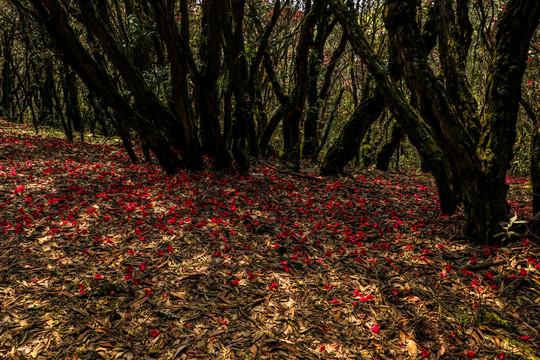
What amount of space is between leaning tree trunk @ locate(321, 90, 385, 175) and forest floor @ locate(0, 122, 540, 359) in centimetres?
196

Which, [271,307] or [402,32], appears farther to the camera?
[402,32]

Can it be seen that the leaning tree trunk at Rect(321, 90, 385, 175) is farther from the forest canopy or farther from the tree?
the tree

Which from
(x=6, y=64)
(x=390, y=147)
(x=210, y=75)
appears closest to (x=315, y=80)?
(x=390, y=147)

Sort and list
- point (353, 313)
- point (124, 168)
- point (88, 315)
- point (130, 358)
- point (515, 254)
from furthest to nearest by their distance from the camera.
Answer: point (124, 168)
point (515, 254)
point (353, 313)
point (88, 315)
point (130, 358)

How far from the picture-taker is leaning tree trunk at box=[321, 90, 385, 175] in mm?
7820

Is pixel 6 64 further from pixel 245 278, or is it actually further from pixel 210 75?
pixel 245 278

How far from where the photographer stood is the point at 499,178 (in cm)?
425

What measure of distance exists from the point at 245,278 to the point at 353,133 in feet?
17.6

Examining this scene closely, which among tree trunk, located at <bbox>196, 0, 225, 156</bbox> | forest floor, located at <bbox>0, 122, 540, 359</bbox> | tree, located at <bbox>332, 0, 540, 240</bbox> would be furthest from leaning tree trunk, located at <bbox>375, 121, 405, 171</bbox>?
tree trunk, located at <bbox>196, 0, 225, 156</bbox>

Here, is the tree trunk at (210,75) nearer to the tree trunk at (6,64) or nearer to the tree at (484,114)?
the tree at (484,114)

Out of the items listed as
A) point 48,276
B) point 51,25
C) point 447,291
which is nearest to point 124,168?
point 51,25

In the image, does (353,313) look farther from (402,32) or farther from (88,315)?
(402,32)

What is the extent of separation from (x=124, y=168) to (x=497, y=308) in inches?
316

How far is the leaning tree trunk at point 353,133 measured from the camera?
782cm
